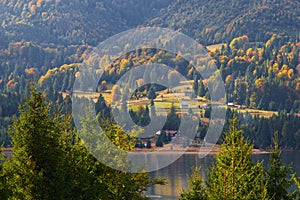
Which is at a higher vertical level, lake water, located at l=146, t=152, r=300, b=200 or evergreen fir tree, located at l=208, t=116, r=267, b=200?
evergreen fir tree, located at l=208, t=116, r=267, b=200

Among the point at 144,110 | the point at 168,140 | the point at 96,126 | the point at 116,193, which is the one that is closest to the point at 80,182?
the point at 116,193

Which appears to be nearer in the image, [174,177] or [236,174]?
[236,174]

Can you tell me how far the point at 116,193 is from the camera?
34844mm

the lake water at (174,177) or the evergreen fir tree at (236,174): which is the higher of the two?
the evergreen fir tree at (236,174)

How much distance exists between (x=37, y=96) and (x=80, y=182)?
496cm

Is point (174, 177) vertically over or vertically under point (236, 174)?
under

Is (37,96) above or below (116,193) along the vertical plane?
above

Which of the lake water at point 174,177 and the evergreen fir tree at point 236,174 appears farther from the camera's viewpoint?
the lake water at point 174,177

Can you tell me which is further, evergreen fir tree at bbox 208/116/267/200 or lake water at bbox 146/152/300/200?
lake water at bbox 146/152/300/200

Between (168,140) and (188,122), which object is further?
(168,140)

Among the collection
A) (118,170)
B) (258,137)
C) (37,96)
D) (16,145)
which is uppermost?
(37,96)

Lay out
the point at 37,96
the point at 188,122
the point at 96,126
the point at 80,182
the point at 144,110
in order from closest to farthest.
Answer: the point at 37,96
the point at 80,182
the point at 96,126
the point at 188,122
the point at 144,110

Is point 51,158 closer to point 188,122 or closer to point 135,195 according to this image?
point 135,195

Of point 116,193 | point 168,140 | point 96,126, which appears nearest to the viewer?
point 116,193
